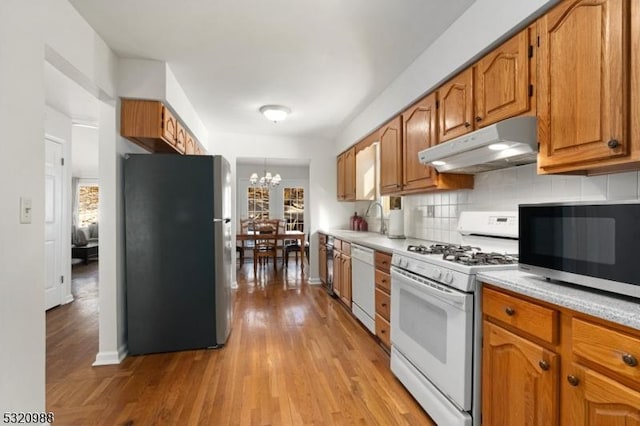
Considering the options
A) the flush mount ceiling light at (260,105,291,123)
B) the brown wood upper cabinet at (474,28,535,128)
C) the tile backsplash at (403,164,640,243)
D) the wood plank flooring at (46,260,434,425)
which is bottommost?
the wood plank flooring at (46,260,434,425)

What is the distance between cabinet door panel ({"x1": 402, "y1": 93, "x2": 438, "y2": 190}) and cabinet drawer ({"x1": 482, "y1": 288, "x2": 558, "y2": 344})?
3.93 ft

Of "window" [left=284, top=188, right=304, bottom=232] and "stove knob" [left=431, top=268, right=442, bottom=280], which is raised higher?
"window" [left=284, top=188, right=304, bottom=232]

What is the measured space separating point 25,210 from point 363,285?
8.03ft

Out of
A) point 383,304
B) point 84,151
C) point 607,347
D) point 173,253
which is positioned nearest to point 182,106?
point 173,253

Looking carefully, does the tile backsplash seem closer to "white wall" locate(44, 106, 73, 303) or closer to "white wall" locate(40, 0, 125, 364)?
"white wall" locate(40, 0, 125, 364)

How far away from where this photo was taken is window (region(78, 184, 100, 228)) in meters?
8.23

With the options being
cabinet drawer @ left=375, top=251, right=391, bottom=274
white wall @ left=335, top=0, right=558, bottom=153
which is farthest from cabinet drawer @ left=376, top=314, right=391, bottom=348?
white wall @ left=335, top=0, right=558, bottom=153

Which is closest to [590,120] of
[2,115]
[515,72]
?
[515,72]

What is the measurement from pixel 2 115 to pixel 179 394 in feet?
5.75

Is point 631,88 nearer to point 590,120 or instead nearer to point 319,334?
point 590,120

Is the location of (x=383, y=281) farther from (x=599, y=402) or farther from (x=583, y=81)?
(x=583, y=81)

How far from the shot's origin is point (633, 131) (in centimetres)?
111

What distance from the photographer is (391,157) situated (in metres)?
3.06

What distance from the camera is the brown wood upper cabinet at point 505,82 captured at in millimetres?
1553
